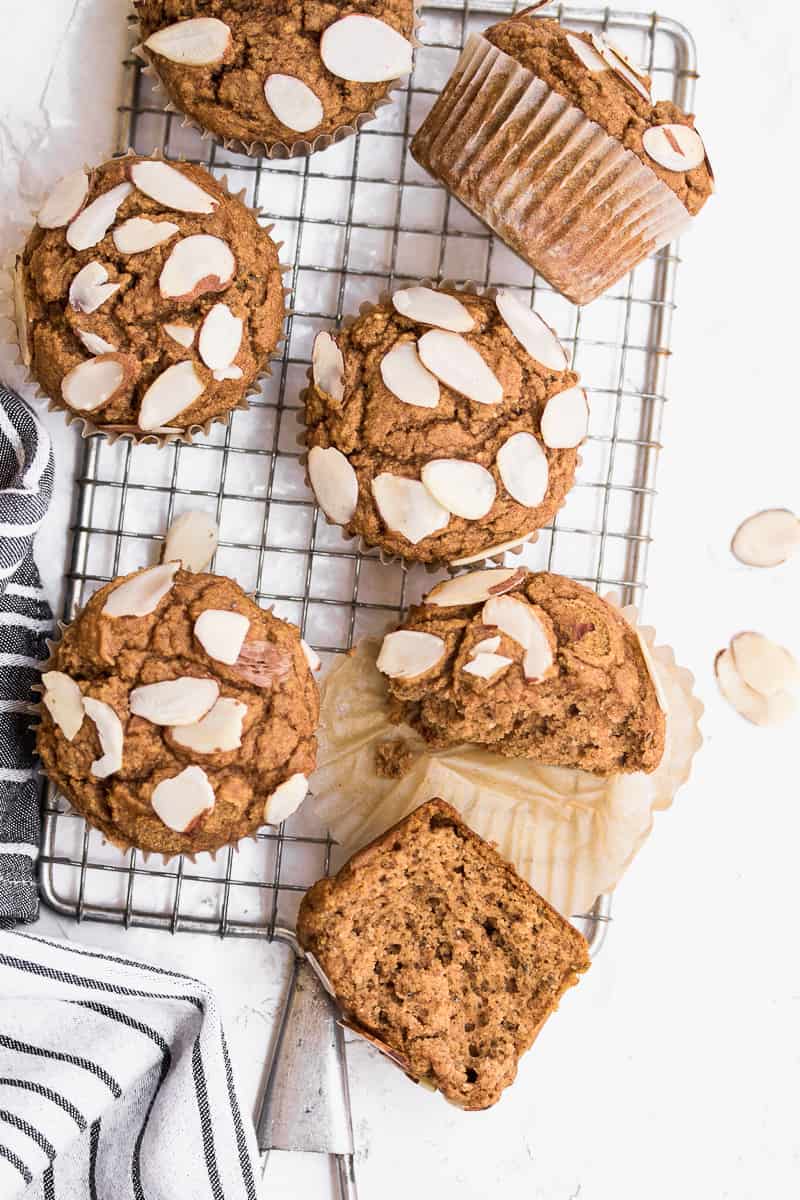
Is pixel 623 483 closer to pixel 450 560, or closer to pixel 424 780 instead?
pixel 450 560

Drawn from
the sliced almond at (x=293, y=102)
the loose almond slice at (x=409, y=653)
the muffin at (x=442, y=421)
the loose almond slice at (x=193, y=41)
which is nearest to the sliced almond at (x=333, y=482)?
the muffin at (x=442, y=421)

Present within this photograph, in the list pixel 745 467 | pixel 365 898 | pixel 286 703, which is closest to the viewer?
pixel 286 703

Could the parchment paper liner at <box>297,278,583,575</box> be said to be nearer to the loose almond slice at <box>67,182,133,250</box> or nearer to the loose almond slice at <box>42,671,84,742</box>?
the loose almond slice at <box>67,182,133,250</box>

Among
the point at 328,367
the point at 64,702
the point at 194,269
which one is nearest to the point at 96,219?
the point at 194,269

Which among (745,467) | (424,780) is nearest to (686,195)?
(745,467)

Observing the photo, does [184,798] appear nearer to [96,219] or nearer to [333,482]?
[333,482]

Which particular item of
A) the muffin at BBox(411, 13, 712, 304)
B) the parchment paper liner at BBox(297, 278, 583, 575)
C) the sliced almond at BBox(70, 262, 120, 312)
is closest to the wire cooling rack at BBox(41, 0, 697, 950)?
the parchment paper liner at BBox(297, 278, 583, 575)
